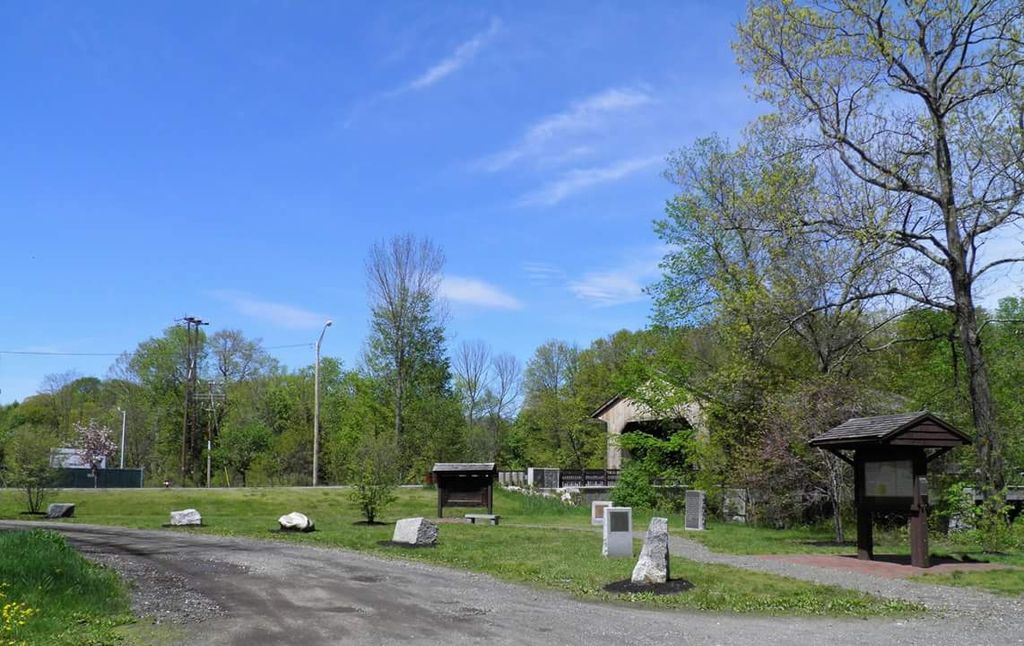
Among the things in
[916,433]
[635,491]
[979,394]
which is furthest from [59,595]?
[635,491]

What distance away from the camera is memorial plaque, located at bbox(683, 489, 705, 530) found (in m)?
27.0

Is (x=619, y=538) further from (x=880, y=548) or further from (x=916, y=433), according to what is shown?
(x=880, y=548)

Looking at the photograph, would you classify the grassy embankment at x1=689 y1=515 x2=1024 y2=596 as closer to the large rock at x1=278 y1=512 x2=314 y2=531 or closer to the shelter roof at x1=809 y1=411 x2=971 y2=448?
the shelter roof at x1=809 y1=411 x2=971 y2=448

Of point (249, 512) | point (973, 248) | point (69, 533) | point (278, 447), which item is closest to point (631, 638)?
point (973, 248)

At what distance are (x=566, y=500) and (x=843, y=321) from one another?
18.3m

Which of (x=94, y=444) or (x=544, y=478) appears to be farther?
(x=94, y=444)

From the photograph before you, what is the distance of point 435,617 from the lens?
10406 millimetres

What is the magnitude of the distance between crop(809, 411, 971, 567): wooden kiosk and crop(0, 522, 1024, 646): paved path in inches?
216

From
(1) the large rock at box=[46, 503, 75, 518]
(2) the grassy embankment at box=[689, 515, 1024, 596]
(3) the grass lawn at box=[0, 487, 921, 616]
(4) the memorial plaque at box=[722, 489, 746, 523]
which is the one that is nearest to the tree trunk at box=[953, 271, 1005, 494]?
(2) the grassy embankment at box=[689, 515, 1024, 596]

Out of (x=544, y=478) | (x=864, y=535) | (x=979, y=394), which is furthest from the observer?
(x=544, y=478)

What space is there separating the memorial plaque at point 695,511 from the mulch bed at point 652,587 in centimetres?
1423

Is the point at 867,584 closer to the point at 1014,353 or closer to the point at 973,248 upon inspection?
the point at 973,248

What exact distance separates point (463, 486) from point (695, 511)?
27.2 feet

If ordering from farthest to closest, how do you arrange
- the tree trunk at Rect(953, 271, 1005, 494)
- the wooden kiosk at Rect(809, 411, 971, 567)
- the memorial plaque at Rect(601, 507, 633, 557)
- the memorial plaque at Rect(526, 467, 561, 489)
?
the memorial plaque at Rect(526, 467, 561, 489)
the tree trunk at Rect(953, 271, 1005, 494)
the memorial plaque at Rect(601, 507, 633, 557)
the wooden kiosk at Rect(809, 411, 971, 567)
